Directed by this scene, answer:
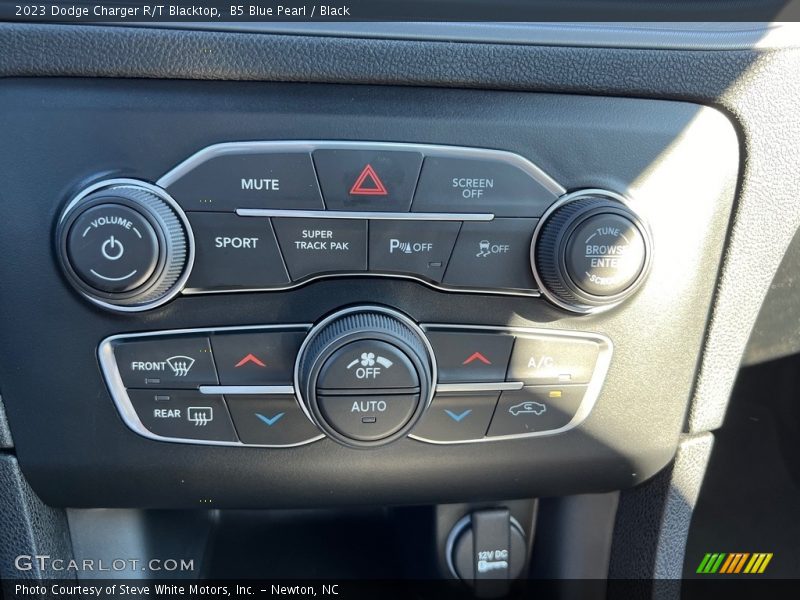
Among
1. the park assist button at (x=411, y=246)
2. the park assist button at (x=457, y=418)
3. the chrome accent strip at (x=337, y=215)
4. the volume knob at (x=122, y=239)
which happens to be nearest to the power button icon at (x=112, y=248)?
the volume knob at (x=122, y=239)

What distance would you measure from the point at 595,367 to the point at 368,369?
0.74 ft

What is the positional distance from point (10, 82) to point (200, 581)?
2.04ft

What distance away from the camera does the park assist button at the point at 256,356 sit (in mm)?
671

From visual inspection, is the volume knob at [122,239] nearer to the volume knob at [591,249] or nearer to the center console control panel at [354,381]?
the center console control panel at [354,381]

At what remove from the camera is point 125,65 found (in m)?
0.61

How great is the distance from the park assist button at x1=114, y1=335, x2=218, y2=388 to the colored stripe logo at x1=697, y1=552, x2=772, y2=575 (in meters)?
0.62

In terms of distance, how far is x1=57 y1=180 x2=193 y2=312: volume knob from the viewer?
61 centimetres

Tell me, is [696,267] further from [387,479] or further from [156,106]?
[156,106]

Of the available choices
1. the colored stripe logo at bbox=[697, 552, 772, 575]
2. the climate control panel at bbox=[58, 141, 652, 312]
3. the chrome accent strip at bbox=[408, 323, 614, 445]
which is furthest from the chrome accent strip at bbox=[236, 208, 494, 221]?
the colored stripe logo at bbox=[697, 552, 772, 575]

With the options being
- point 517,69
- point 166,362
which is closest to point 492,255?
point 517,69

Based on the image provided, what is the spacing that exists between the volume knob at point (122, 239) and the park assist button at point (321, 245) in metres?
0.09

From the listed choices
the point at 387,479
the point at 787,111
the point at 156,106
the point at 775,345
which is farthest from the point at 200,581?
the point at 787,111

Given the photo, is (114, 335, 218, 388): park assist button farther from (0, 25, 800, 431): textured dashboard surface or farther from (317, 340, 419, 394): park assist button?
(0, 25, 800, 431): textured dashboard surface

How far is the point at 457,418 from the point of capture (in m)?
0.71
